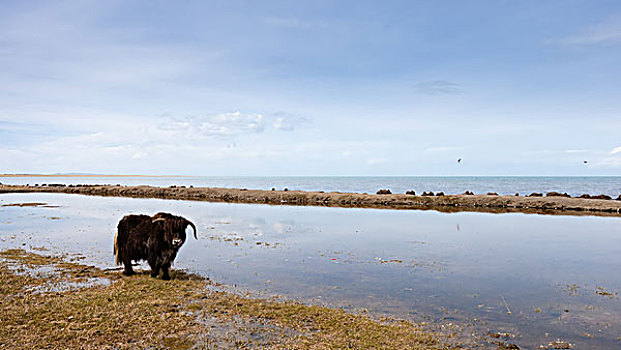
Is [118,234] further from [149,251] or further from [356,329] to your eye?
[356,329]

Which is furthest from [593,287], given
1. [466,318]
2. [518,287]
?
[466,318]

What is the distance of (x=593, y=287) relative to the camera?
40.9ft

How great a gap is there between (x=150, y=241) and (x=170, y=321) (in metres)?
5.23

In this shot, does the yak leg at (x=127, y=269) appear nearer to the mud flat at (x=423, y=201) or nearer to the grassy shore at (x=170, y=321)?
the grassy shore at (x=170, y=321)

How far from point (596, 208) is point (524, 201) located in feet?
20.9

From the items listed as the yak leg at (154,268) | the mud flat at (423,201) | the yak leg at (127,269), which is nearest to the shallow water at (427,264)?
the yak leg at (154,268)

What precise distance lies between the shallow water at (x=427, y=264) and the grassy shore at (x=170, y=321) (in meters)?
1.28

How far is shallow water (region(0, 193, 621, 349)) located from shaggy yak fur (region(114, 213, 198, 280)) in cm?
155

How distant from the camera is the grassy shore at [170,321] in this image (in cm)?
777

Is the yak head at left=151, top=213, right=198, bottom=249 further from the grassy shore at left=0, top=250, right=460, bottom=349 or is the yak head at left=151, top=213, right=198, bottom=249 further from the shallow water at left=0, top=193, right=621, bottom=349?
the grassy shore at left=0, top=250, right=460, bottom=349

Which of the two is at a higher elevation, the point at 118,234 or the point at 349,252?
the point at 118,234

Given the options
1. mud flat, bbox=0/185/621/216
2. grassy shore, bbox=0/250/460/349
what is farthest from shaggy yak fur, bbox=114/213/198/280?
mud flat, bbox=0/185/621/216

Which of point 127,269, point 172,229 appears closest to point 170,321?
point 172,229

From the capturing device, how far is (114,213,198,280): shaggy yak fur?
1316 centimetres
